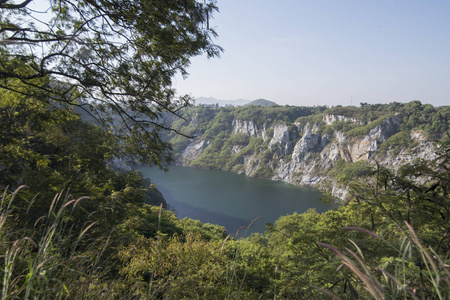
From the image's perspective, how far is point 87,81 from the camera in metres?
4.04

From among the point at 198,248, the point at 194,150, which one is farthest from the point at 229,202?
the point at 194,150

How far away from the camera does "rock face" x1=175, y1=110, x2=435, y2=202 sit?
332ft

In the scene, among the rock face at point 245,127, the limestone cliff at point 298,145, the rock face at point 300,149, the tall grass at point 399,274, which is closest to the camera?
the tall grass at point 399,274

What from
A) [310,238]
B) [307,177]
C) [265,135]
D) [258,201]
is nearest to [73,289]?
[310,238]

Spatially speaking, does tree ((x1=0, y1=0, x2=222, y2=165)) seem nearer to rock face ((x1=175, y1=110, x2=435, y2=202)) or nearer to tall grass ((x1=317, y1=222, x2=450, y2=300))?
tall grass ((x1=317, y1=222, x2=450, y2=300))

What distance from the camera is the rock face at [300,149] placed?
332 ft

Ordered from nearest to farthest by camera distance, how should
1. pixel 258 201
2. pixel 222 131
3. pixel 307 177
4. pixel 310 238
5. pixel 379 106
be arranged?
pixel 310 238 < pixel 258 201 < pixel 307 177 < pixel 379 106 < pixel 222 131

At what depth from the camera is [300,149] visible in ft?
395

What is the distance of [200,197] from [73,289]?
63663 millimetres

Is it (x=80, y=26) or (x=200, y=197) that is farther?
(x=200, y=197)

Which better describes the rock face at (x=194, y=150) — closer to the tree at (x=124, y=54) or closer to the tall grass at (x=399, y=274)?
the tree at (x=124, y=54)

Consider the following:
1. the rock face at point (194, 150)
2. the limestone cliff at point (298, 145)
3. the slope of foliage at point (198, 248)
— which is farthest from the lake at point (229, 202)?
the rock face at point (194, 150)

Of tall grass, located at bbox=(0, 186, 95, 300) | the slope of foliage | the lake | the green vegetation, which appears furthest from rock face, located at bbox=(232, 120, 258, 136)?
tall grass, located at bbox=(0, 186, 95, 300)

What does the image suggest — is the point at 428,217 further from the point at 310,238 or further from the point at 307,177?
the point at 307,177
